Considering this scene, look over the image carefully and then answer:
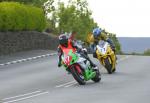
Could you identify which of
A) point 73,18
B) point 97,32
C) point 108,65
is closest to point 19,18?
point 97,32

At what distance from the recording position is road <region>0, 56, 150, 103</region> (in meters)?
16.1

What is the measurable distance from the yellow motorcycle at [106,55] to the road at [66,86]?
349 millimetres

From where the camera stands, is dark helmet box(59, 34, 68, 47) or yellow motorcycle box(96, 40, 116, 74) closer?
dark helmet box(59, 34, 68, 47)

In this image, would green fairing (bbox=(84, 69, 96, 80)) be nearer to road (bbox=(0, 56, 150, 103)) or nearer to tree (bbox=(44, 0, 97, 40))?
road (bbox=(0, 56, 150, 103))

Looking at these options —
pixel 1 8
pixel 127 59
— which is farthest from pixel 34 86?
pixel 1 8

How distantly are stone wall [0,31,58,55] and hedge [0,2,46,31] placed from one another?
43 cm

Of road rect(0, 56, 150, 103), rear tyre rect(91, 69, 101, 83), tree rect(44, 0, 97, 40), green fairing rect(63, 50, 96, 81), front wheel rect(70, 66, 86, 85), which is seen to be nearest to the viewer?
road rect(0, 56, 150, 103)

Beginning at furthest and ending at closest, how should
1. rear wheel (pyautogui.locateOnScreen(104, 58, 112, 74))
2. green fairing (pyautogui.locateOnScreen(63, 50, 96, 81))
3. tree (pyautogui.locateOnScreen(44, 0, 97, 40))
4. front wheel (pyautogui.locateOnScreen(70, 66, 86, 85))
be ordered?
tree (pyautogui.locateOnScreen(44, 0, 97, 40))
rear wheel (pyautogui.locateOnScreen(104, 58, 112, 74))
green fairing (pyautogui.locateOnScreen(63, 50, 96, 81))
front wheel (pyautogui.locateOnScreen(70, 66, 86, 85))

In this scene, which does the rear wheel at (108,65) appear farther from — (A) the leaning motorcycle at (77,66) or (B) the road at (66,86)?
(A) the leaning motorcycle at (77,66)

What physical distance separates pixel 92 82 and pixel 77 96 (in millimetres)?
4115

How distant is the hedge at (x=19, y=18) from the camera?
116 ft

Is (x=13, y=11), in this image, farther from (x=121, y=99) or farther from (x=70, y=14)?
(x=70, y=14)

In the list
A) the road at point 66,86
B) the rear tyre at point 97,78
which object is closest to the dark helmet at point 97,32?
the road at point 66,86

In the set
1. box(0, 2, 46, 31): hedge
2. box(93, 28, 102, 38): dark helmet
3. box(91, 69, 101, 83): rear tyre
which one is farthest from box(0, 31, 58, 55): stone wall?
box(91, 69, 101, 83): rear tyre
